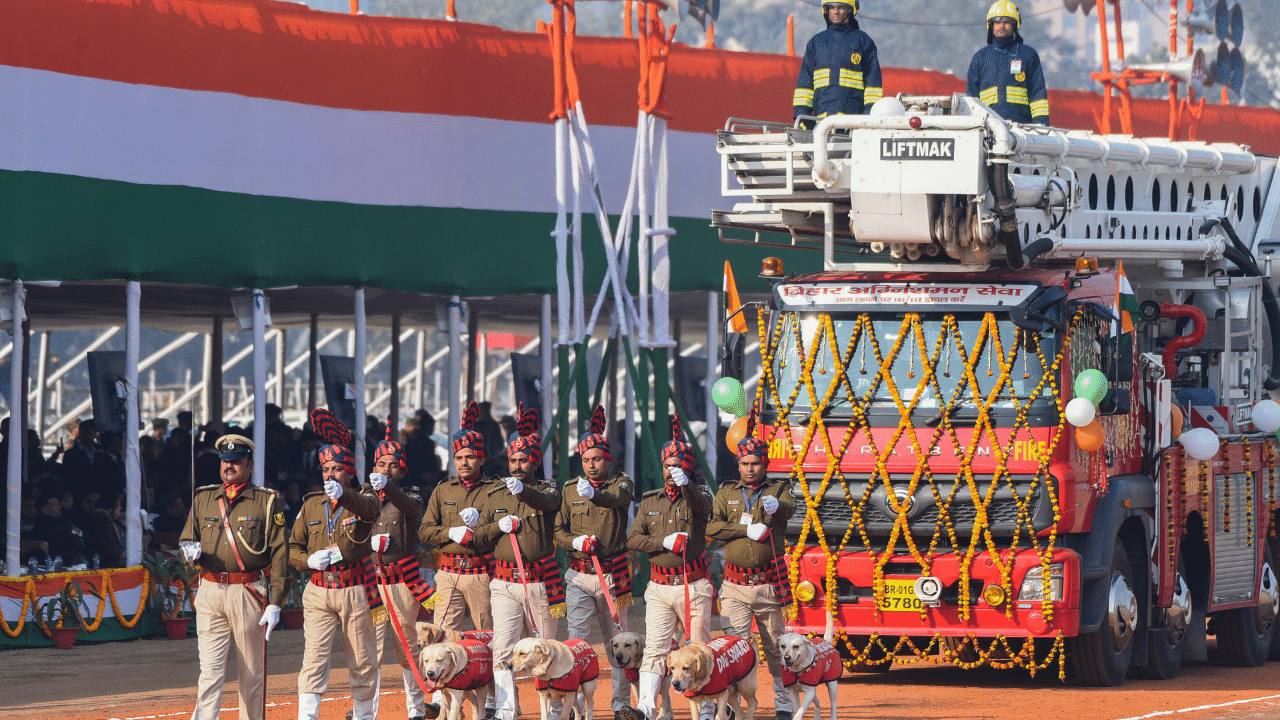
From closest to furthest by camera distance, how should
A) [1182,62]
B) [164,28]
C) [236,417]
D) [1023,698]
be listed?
1. [1023,698]
2. [164,28]
3. [1182,62]
4. [236,417]

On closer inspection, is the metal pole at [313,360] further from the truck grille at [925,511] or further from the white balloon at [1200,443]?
the white balloon at [1200,443]

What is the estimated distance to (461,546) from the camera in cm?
1248

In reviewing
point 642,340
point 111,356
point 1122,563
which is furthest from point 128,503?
point 1122,563

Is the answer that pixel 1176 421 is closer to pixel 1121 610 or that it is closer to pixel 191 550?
pixel 1121 610

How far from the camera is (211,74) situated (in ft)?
60.6

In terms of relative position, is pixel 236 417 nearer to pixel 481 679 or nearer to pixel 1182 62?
pixel 1182 62

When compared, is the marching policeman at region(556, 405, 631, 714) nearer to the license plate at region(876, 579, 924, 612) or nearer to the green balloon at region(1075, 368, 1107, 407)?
the license plate at region(876, 579, 924, 612)

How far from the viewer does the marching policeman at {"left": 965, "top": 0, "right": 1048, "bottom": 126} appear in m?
15.6

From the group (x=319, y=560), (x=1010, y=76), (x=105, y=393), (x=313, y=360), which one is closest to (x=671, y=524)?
(x=319, y=560)

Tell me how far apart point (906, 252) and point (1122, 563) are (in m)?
2.87

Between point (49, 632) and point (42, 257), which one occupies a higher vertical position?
point (42, 257)

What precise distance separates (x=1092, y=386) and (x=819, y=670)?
2943 millimetres

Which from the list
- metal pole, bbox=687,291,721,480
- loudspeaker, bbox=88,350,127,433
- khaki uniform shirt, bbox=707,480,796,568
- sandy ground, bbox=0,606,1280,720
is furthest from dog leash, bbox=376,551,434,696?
metal pole, bbox=687,291,721,480

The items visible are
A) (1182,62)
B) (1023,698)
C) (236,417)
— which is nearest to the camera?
(1023,698)
